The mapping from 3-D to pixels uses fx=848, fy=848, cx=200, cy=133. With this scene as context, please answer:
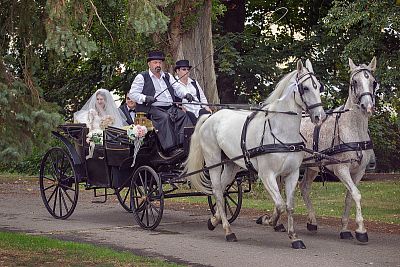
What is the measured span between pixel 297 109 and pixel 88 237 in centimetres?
343

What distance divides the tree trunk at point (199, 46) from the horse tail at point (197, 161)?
270 inches

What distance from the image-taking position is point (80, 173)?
13.7m

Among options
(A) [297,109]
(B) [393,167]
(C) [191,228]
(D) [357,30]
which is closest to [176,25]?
(D) [357,30]

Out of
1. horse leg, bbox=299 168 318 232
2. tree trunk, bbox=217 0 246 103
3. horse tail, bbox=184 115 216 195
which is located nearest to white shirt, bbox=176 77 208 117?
horse tail, bbox=184 115 216 195

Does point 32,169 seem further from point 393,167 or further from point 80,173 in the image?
point 80,173

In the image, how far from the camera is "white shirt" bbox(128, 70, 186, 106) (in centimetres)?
1285

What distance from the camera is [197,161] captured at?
40.4 feet

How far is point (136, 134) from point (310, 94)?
292 centimetres

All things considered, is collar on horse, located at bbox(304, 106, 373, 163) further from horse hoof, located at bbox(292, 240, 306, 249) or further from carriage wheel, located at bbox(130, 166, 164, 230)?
carriage wheel, located at bbox(130, 166, 164, 230)

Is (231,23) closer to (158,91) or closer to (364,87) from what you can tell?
(158,91)

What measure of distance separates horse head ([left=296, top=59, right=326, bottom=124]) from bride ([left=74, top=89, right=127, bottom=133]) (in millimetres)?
4109

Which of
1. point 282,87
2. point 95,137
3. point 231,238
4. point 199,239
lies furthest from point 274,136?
point 95,137

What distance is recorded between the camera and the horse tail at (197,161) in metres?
12.3

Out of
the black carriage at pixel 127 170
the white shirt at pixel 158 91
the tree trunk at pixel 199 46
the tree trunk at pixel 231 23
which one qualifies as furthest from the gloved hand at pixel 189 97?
the tree trunk at pixel 231 23
